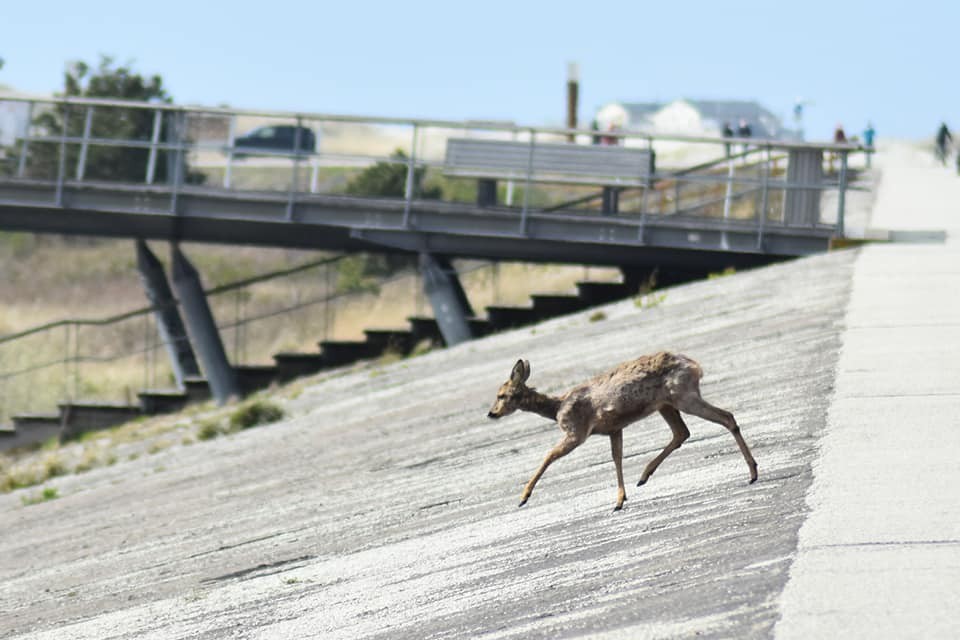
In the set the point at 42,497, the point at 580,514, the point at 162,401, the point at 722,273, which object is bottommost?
the point at 42,497

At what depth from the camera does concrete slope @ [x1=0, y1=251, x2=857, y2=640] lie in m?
6.70

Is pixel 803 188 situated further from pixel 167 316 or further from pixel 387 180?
pixel 167 316

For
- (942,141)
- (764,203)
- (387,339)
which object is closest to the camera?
(764,203)

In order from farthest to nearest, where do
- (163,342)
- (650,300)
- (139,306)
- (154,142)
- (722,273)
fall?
(139,306) < (163,342) < (154,142) < (722,273) < (650,300)

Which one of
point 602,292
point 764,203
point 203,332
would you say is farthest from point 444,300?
point 764,203

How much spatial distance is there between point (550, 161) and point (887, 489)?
16.2 m

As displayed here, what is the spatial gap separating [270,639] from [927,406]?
4.28m

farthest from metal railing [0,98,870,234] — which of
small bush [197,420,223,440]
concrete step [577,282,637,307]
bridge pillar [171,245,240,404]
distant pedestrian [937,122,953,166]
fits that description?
distant pedestrian [937,122,953,166]

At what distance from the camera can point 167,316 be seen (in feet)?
89.6

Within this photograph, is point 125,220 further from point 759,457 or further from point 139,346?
point 139,346

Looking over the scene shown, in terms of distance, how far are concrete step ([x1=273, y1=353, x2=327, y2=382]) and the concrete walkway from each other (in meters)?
12.8

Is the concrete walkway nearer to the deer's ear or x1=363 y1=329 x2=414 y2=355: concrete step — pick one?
the deer's ear

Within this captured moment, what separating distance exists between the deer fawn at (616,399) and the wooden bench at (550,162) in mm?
15846

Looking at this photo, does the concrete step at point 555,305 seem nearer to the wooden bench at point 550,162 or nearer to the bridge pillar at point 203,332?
the wooden bench at point 550,162
